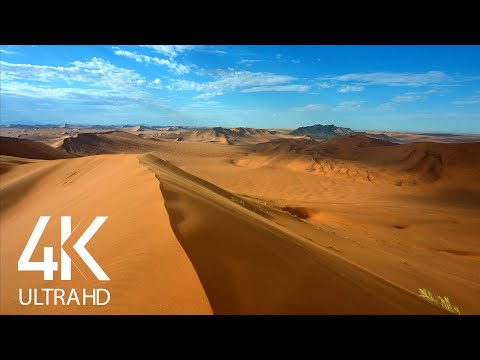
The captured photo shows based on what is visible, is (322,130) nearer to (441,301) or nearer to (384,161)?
(384,161)

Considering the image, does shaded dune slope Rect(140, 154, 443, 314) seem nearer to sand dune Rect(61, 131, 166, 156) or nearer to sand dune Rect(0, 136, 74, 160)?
sand dune Rect(0, 136, 74, 160)

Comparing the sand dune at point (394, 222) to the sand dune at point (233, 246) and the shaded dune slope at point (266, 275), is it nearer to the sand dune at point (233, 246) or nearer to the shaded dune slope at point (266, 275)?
the sand dune at point (233, 246)

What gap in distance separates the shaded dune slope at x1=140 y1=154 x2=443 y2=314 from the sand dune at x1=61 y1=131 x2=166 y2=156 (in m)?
30.0

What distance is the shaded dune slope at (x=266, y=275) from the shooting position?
2137mm

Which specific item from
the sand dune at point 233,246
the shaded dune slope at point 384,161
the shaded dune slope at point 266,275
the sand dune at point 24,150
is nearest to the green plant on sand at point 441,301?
the sand dune at point 233,246

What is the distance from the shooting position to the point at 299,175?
61.7 ft

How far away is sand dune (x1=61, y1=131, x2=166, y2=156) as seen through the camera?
30.0 m

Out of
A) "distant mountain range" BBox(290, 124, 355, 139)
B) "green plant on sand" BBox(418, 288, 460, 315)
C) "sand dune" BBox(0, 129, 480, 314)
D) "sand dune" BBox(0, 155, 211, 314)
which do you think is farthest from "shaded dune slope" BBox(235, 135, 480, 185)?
"distant mountain range" BBox(290, 124, 355, 139)

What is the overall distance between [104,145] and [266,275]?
1372 inches

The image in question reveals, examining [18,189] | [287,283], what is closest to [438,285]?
[287,283]

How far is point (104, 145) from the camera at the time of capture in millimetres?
32938

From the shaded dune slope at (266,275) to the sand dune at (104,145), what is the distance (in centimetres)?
2997

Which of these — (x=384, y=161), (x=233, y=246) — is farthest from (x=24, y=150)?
(x=384, y=161)
